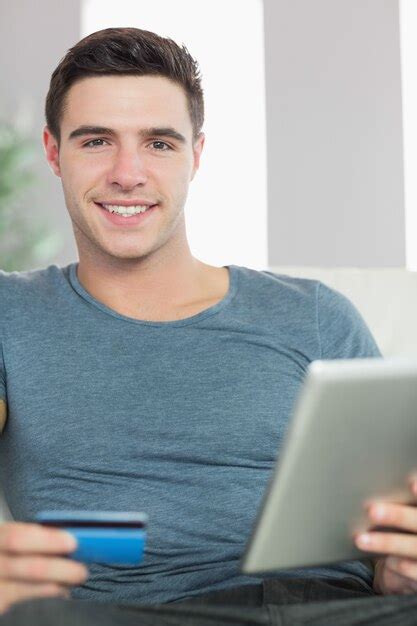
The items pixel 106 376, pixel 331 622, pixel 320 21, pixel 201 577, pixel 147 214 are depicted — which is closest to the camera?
pixel 331 622

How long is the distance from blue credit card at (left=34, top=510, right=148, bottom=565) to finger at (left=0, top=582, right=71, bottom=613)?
6cm

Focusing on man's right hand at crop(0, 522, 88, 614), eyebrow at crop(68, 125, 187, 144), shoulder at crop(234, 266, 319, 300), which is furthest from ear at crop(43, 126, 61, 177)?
man's right hand at crop(0, 522, 88, 614)

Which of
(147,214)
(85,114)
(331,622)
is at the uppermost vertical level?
(85,114)

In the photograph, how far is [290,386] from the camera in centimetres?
165

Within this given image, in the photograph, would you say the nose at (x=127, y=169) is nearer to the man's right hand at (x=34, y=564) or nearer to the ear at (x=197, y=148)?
the ear at (x=197, y=148)

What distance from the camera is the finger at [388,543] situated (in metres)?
1.14

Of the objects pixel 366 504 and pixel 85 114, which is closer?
pixel 366 504

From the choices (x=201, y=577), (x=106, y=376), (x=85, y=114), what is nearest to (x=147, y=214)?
(x=85, y=114)

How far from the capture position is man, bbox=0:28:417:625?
1.50m

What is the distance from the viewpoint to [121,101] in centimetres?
A: 175

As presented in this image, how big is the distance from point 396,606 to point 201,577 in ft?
1.53

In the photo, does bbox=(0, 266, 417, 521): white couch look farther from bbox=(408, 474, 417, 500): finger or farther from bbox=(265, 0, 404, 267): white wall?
bbox=(265, 0, 404, 267): white wall

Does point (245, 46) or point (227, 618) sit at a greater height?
point (245, 46)

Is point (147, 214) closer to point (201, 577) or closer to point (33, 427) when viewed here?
point (33, 427)
